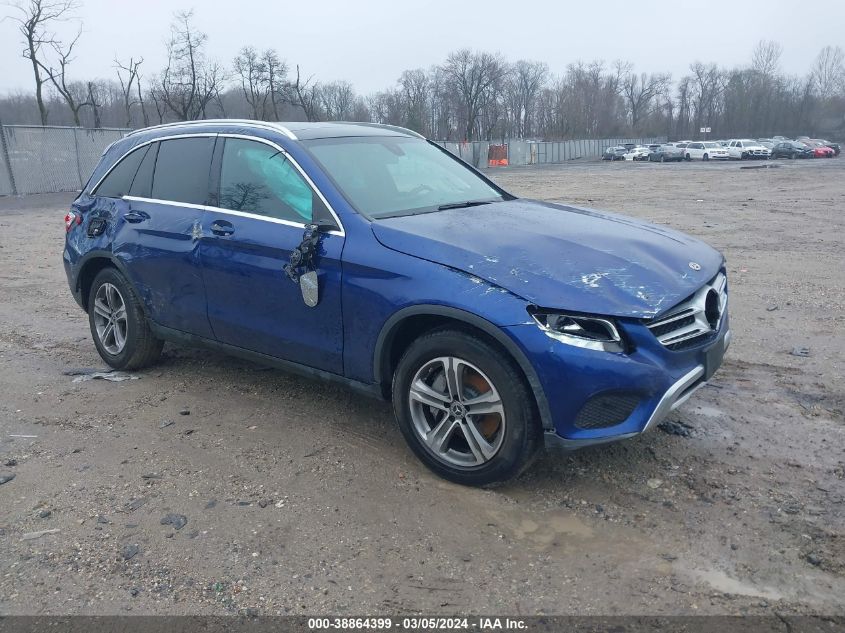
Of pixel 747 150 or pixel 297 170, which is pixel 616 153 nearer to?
pixel 747 150

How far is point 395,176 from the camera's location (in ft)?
15.1

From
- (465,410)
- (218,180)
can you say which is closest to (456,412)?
(465,410)

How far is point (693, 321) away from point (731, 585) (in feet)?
4.13

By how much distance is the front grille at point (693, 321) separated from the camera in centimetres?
335

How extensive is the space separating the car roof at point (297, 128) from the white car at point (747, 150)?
58514 millimetres

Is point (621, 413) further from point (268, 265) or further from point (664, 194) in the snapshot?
point (664, 194)

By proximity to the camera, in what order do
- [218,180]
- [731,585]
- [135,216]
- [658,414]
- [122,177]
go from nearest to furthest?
[731,585] → [658,414] → [218,180] → [135,216] → [122,177]

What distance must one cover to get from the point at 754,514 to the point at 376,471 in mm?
1881

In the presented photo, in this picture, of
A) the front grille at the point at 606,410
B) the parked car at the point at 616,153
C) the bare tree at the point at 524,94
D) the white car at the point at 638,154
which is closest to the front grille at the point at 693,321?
the front grille at the point at 606,410

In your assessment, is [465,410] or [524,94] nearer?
[465,410]

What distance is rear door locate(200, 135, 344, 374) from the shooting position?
13.3ft

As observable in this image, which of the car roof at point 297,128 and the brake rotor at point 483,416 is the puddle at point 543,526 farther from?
the car roof at point 297,128

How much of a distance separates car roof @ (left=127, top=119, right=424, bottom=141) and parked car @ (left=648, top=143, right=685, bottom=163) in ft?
199

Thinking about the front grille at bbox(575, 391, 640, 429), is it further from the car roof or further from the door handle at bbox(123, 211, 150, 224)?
the door handle at bbox(123, 211, 150, 224)
